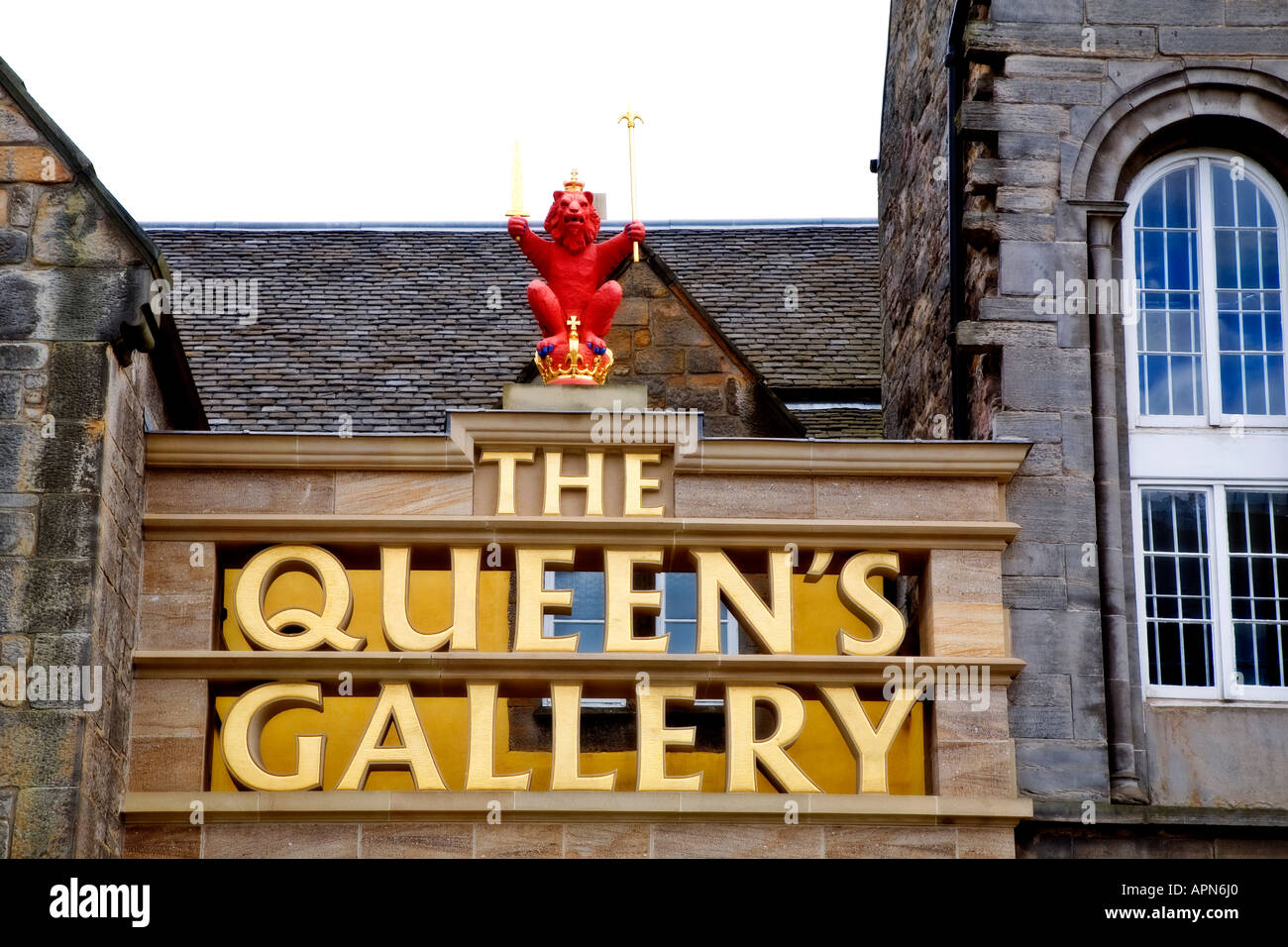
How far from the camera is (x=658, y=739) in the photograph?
1255 centimetres

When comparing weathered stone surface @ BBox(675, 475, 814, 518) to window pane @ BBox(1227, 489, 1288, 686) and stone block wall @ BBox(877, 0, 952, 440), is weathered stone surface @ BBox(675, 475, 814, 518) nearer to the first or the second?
stone block wall @ BBox(877, 0, 952, 440)

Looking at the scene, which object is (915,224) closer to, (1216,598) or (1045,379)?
(1045,379)

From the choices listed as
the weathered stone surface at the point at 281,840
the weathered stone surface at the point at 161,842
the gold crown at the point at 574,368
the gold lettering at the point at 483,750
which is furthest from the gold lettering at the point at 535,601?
the weathered stone surface at the point at 161,842

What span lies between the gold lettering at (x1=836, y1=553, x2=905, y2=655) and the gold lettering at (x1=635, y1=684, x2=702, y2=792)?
3.64ft

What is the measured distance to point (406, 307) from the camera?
21.0m

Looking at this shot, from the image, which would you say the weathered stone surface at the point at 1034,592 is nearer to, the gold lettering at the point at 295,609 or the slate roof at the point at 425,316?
the gold lettering at the point at 295,609

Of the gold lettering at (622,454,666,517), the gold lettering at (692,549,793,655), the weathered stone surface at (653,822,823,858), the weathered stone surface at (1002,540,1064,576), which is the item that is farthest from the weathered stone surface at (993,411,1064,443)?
the weathered stone surface at (653,822,823,858)

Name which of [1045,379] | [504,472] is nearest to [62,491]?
[504,472]

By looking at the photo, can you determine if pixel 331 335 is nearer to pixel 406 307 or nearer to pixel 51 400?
pixel 406 307

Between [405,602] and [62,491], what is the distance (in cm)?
234

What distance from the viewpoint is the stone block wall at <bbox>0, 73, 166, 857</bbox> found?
432 inches
